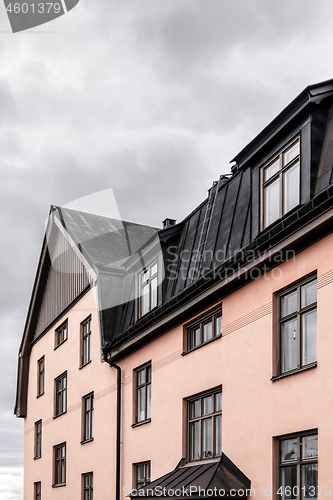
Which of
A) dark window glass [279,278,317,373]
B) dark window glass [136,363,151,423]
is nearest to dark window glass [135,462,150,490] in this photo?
dark window glass [136,363,151,423]

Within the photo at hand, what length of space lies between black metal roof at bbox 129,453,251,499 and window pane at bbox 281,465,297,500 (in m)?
0.99

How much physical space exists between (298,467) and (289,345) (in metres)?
2.21

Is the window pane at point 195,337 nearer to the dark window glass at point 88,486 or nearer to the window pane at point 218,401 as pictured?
the window pane at point 218,401

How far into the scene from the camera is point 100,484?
65.5ft

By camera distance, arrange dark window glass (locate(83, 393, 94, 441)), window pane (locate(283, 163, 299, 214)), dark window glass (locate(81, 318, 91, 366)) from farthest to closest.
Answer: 1. dark window glass (locate(81, 318, 91, 366))
2. dark window glass (locate(83, 393, 94, 441))
3. window pane (locate(283, 163, 299, 214))

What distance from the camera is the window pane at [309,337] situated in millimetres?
11578

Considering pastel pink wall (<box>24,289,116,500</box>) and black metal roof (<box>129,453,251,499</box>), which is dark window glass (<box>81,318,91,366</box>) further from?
black metal roof (<box>129,453,251,499</box>)

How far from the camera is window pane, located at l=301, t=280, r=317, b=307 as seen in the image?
11.7 m

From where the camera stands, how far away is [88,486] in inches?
842

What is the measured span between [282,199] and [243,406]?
4303mm

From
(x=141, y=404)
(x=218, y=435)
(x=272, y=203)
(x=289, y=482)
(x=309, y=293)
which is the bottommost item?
(x=289, y=482)

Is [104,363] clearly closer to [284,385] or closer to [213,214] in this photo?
[213,214]

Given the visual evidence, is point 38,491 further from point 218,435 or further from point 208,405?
point 218,435

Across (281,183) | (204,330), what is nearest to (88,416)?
(204,330)
